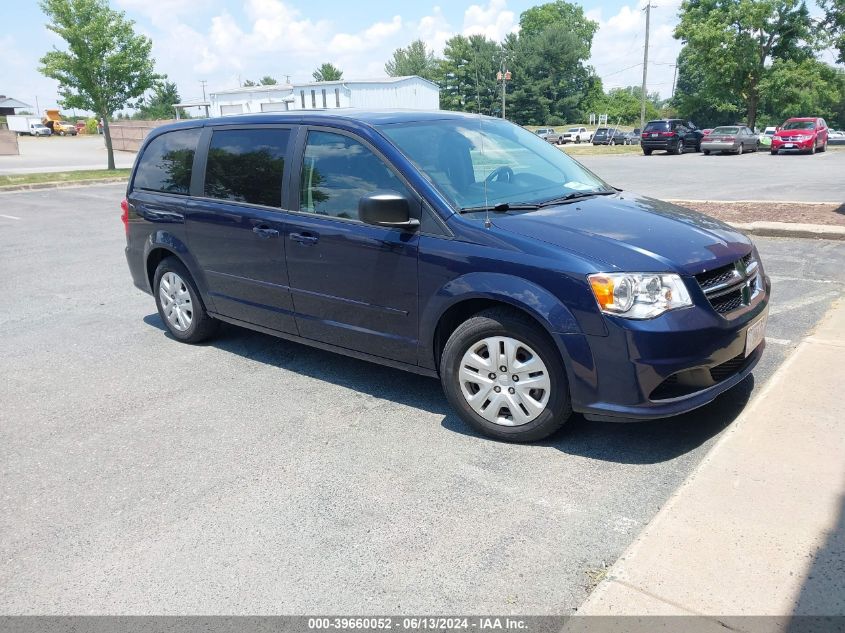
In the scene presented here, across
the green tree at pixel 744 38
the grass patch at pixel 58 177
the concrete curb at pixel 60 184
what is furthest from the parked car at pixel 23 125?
the green tree at pixel 744 38

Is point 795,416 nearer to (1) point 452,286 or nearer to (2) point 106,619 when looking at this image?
(1) point 452,286

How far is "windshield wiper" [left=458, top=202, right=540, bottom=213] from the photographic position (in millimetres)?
4133

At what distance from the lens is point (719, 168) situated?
79.3 ft

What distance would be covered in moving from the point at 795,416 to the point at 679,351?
1030 mm

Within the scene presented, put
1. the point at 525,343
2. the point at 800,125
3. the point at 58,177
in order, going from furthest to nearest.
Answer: the point at 800,125
the point at 58,177
the point at 525,343

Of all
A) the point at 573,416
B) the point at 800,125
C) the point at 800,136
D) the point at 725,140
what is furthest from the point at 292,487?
the point at 800,125

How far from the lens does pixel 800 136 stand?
3278 cm

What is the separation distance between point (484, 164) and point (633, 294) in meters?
1.52

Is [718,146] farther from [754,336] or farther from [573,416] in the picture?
[573,416]

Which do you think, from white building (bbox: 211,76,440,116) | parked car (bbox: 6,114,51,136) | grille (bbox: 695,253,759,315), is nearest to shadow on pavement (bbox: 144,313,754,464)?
grille (bbox: 695,253,759,315)

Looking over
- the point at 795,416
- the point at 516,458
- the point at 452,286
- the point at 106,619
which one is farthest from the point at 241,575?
the point at 795,416

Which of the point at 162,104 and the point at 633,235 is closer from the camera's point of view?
the point at 633,235

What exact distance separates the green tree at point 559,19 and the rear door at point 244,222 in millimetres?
121824

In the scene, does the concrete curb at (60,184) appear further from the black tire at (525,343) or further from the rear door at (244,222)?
the black tire at (525,343)
